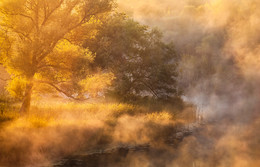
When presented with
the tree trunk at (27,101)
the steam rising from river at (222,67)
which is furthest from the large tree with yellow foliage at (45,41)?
the steam rising from river at (222,67)

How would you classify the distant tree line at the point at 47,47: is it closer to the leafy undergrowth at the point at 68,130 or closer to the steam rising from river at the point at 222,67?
the leafy undergrowth at the point at 68,130

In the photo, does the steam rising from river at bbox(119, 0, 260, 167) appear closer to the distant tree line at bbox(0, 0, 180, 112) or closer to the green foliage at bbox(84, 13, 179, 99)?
the green foliage at bbox(84, 13, 179, 99)

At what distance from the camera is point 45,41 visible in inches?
600

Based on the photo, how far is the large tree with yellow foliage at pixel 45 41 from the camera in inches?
589

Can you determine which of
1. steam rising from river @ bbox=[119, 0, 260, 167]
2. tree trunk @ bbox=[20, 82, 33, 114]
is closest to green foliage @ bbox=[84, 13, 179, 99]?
steam rising from river @ bbox=[119, 0, 260, 167]

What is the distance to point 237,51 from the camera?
70.4 meters

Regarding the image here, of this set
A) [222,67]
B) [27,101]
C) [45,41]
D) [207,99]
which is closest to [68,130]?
[27,101]

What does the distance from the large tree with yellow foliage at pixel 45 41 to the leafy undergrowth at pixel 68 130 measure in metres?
1.60

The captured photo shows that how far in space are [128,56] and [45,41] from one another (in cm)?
1401

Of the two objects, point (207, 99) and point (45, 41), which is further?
point (207, 99)

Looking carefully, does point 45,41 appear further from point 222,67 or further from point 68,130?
point 222,67

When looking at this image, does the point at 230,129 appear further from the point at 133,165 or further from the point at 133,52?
the point at 133,165

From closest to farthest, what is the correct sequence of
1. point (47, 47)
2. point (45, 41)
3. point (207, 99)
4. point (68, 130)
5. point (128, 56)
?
point (68, 130) < point (45, 41) < point (47, 47) < point (128, 56) < point (207, 99)

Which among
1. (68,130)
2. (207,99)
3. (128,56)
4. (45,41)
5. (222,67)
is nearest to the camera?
(68,130)
